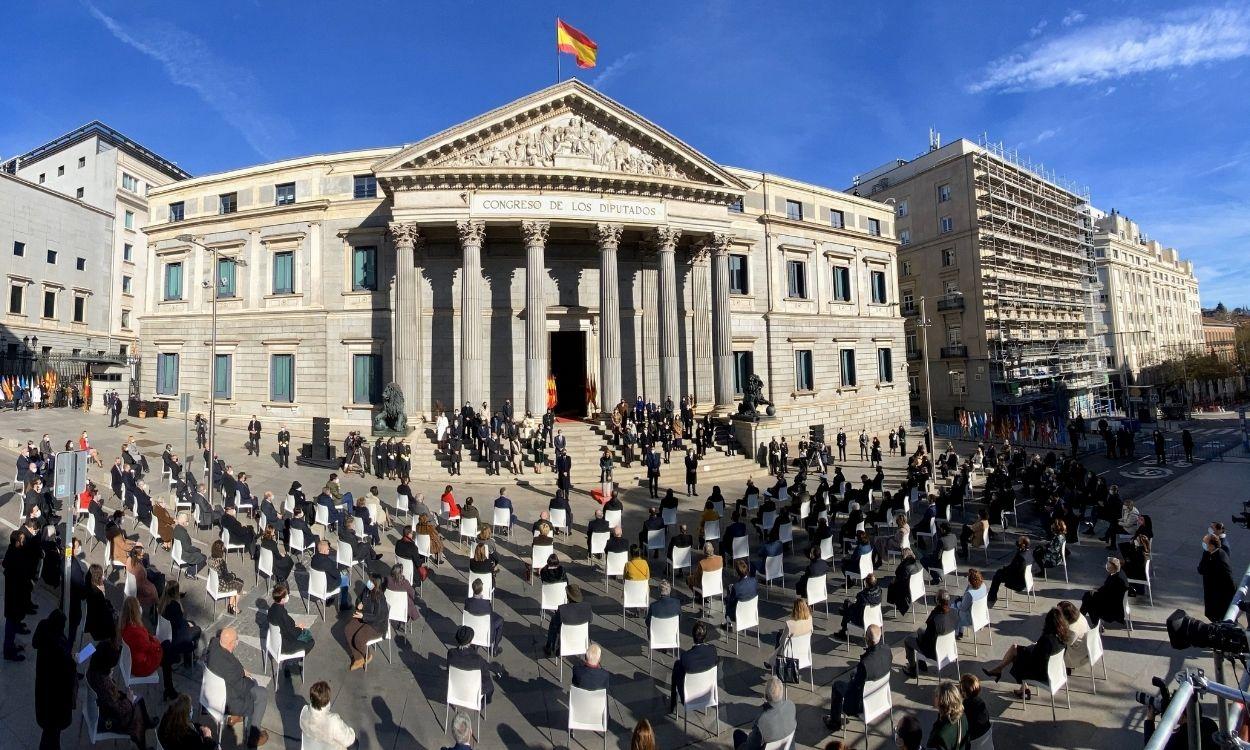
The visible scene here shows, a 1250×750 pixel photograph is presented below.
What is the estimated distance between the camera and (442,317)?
93.7ft

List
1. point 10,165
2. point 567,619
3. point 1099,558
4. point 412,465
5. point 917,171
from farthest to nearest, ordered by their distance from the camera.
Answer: point 10,165
point 917,171
point 412,465
point 1099,558
point 567,619

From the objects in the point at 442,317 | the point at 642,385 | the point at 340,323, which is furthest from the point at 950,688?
the point at 340,323

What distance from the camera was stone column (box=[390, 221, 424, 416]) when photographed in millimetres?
25219

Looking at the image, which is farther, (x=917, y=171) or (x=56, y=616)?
(x=917, y=171)

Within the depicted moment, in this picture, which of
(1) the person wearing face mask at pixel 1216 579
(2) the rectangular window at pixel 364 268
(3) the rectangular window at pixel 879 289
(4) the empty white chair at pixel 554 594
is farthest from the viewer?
(3) the rectangular window at pixel 879 289

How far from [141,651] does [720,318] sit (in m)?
25.6

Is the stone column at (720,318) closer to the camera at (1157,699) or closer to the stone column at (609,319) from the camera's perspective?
the stone column at (609,319)

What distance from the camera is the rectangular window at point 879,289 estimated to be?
39.2 m

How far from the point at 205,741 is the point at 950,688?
22.3 ft

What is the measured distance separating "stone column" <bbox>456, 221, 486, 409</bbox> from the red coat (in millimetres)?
18234

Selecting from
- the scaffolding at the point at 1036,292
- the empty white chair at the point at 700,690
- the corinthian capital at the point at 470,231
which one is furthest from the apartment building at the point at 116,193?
the scaffolding at the point at 1036,292

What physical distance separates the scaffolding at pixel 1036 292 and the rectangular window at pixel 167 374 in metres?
55.3

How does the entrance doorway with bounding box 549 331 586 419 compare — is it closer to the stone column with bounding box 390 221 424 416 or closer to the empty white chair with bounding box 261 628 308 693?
the stone column with bounding box 390 221 424 416

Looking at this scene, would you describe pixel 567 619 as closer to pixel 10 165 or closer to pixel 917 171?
pixel 917 171
